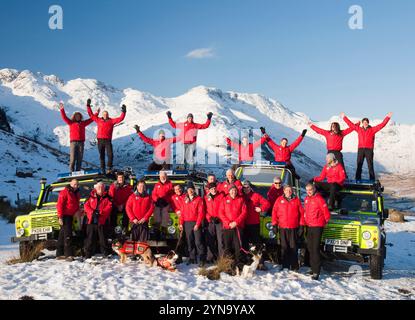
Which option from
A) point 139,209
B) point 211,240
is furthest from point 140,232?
point 211,240

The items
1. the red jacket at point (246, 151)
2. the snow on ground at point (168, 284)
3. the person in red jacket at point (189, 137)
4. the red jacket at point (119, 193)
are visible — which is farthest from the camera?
the person in red jacket at point (189, 137)

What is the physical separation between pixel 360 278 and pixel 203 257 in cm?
350

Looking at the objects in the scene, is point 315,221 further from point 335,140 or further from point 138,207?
point 335,140

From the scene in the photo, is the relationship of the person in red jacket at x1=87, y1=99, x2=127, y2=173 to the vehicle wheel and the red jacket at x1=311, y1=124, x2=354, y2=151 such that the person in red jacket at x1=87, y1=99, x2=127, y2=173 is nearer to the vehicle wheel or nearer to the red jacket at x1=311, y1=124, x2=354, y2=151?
the red jacket at x1=311, y1=124, x2=354, y2=151

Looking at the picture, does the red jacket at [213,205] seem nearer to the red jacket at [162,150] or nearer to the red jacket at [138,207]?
the red jacket at [138,207]

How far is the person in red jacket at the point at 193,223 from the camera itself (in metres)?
9.45

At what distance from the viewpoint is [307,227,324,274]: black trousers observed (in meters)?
8.84

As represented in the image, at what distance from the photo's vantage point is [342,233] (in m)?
9.21

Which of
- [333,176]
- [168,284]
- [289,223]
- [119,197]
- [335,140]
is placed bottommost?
[168,284]

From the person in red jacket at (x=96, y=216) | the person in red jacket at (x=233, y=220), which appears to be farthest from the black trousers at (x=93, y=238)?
the person in red jacket at (x=233, y=220)

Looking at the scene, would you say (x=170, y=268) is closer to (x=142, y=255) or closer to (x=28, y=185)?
(x=142, y=255)

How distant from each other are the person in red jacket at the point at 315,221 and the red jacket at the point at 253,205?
112 centimetres

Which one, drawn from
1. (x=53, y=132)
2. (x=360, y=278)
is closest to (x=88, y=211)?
(x=360, y=278)

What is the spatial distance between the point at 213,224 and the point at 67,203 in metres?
3.36
